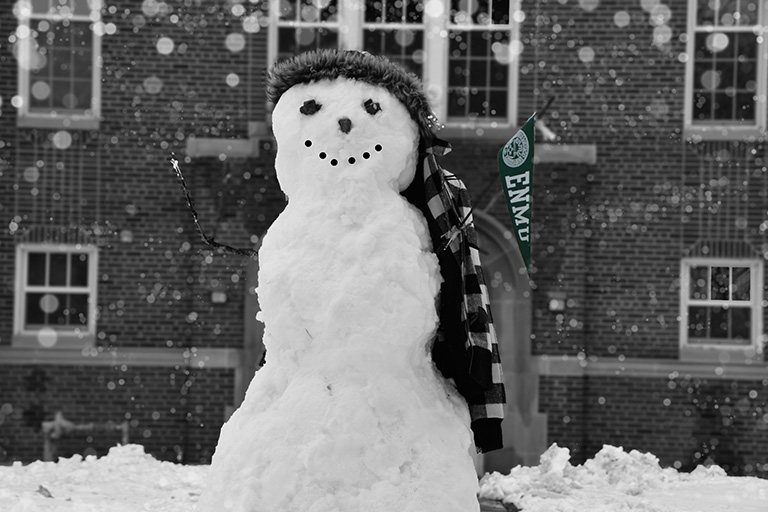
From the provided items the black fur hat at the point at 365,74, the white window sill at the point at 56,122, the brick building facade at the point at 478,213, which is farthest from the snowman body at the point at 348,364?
the white window sill at the point at 56,122

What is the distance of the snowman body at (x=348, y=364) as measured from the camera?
3.60m

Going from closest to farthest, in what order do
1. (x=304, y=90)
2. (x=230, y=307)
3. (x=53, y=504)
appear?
(x=304, y=90)
(x=53, y=504)
(x=230, y=307)

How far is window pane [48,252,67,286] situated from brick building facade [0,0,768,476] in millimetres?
41

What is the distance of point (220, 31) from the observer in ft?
34.7

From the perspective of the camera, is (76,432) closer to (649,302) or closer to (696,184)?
(649,302)

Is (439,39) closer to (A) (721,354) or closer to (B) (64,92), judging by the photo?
(B) (64,92)

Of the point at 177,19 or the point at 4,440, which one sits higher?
the point at 177,19

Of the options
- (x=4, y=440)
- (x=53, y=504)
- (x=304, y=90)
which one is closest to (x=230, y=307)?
(x=4, y=440)

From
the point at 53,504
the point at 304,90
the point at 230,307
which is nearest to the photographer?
the point at 304,90

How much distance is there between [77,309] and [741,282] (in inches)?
299

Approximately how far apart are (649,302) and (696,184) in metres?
1.43

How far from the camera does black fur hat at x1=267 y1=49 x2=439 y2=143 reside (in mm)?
4074

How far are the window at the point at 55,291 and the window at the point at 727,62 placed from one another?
722 centimetres

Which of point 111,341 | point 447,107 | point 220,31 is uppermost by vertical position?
point 220,31
